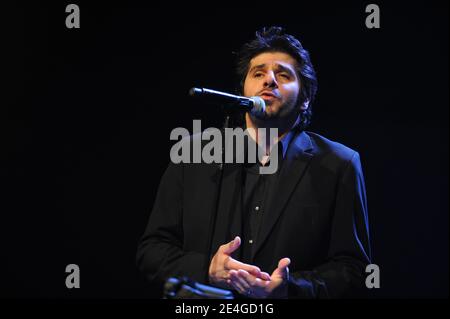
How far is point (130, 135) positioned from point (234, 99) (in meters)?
1.71

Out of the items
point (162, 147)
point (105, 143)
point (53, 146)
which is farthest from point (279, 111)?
point (53, 146)

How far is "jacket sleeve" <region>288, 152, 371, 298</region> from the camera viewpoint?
2.35 meters

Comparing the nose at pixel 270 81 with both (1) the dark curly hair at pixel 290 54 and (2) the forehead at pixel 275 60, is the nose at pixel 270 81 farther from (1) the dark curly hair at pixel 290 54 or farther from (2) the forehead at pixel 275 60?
(1) the dark curly hair at pixel 290 54

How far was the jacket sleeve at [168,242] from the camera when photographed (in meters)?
2.46

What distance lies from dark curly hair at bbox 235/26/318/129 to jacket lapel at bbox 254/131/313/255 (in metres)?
0.22

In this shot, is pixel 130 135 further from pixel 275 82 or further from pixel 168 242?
pixel 275 82

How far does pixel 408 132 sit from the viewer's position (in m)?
3.51

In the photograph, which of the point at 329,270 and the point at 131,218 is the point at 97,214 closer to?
the point at 131,218

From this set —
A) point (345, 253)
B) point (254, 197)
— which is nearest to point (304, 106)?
point (254, 197)

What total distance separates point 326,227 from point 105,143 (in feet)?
5.67

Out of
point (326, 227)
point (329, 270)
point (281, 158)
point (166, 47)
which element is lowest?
point (329, 270)

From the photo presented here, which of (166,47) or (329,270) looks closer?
(329,270)

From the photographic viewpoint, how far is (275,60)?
285cm

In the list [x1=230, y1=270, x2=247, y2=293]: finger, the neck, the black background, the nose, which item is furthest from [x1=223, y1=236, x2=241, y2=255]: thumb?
the black background
